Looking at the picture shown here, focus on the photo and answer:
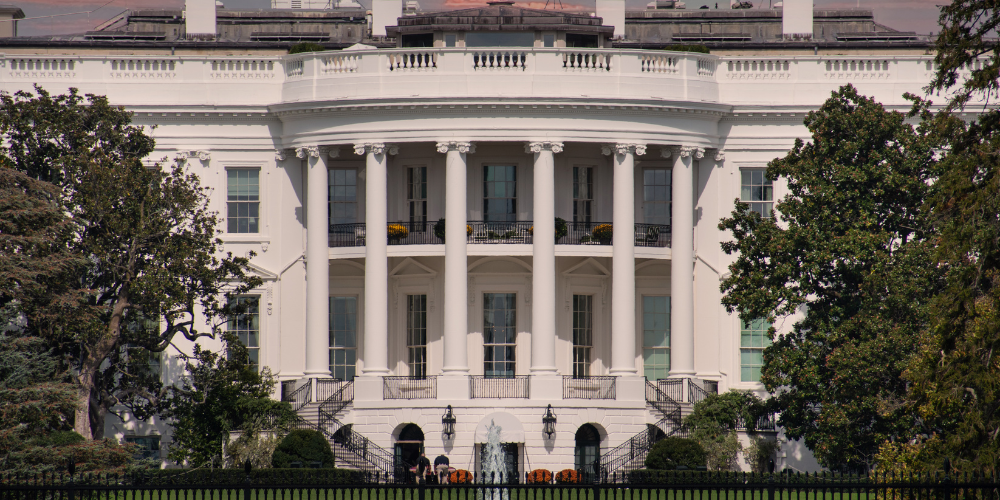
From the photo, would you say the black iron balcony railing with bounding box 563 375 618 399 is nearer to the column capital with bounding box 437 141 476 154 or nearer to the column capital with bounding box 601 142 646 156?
the column capital with bounding box 601 142 646 156

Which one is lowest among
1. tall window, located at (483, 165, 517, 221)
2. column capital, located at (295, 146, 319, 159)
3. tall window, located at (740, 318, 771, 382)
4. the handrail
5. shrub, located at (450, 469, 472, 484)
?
shrub, located at (450, 469, 472, 484)

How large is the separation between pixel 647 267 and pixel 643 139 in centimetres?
506

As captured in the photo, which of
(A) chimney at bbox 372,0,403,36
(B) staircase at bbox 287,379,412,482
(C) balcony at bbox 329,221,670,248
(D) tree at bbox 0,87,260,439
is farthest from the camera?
(A) chimney at bbox 372,0,403,36

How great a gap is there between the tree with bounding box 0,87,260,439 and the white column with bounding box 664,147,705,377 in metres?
12.6

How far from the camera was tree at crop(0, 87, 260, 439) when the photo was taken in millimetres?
44438

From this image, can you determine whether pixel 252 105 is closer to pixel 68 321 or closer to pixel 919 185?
pixel 68 321

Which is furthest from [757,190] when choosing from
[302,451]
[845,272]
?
[302,451]

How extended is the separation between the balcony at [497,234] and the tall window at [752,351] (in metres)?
3.66

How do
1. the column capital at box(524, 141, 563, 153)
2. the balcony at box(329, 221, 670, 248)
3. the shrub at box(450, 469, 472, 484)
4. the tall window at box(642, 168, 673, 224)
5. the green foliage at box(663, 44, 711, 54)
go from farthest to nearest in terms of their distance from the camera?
1. the green foliage at box(663, 44, 711, 54)
2. the tall window at box(642, 168, 673, 224)
3. the balcony at box(329, 221, 670, 248)
4. the column capital at box(524, 141, 563, 153)
5. the shrub at box(450, 469, 472, 484)

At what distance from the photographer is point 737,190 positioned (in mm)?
53125

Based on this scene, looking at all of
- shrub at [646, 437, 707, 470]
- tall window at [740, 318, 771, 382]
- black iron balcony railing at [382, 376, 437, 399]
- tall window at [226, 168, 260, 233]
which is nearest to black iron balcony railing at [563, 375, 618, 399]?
shrub at [646, 437, 707, 470]

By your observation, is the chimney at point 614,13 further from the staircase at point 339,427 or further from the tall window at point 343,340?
the staircase at point 339,427

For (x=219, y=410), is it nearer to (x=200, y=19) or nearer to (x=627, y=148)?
(x=627, y=148)

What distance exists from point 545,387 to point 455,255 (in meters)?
4.62
